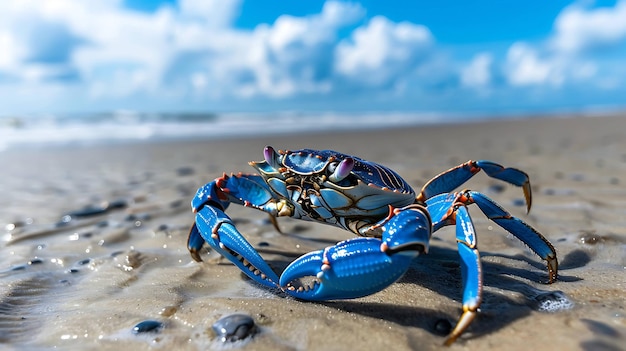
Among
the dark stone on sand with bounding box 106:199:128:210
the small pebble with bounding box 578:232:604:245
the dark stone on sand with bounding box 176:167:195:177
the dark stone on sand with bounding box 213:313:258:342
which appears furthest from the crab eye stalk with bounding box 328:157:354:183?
the dark stone on sand with bounding box 176:167:195:177

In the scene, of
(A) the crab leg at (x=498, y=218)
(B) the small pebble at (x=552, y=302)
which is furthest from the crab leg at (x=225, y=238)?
(B) the small pebble at (x=552, y=302)

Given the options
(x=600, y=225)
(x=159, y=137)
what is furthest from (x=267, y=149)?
(x=159, y=137)

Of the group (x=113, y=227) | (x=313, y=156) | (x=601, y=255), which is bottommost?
(x=113, y=227)

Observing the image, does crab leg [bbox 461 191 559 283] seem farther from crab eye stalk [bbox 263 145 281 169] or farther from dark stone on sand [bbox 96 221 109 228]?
dark stone on sand [bbox 96 221 109 228]

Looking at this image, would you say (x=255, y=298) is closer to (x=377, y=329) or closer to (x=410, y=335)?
(x=377, y=329)

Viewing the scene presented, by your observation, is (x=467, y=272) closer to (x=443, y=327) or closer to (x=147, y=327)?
(x=443, y=327)
